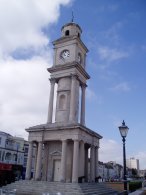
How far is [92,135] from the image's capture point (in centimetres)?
3500

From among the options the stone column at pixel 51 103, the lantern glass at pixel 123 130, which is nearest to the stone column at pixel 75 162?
the stone column at pixel 51 103

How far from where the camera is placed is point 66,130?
3125 centimetres

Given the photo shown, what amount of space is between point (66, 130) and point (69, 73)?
29.9 ft

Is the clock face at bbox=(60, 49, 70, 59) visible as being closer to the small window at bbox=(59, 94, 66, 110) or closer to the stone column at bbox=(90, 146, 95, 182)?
the small window at bbox=(59, 94, 66, 110)

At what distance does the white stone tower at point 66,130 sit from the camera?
30.8 metres

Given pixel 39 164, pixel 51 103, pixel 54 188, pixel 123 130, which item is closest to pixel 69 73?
pixel 51 103

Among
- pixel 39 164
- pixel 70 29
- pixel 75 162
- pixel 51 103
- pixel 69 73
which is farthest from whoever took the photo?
pixel 70 29

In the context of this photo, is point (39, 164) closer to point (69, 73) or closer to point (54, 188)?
point (54, 188)

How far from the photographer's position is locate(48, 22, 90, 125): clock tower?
1364 inches

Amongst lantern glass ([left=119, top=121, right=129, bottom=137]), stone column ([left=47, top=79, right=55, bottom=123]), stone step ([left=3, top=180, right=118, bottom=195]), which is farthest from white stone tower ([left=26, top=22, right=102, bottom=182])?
lantern glass ([left=119, top=121, right=129, bottom=137])

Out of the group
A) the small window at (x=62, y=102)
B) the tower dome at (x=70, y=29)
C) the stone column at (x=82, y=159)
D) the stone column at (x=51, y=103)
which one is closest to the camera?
the stone column at (x=82, y=159)

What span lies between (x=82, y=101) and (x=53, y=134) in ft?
26.3

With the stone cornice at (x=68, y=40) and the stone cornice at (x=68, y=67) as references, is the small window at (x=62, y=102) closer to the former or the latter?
the stone cornice at (x=68, y=67)

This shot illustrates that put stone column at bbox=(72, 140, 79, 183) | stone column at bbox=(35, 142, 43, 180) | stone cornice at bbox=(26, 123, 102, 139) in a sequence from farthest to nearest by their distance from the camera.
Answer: stone column at bbox=(35, 142, 43, 180) → stone cornice at bbox=(26, 123, 102, 139) → stone column at bbox=(72, 140, 79, 183)
